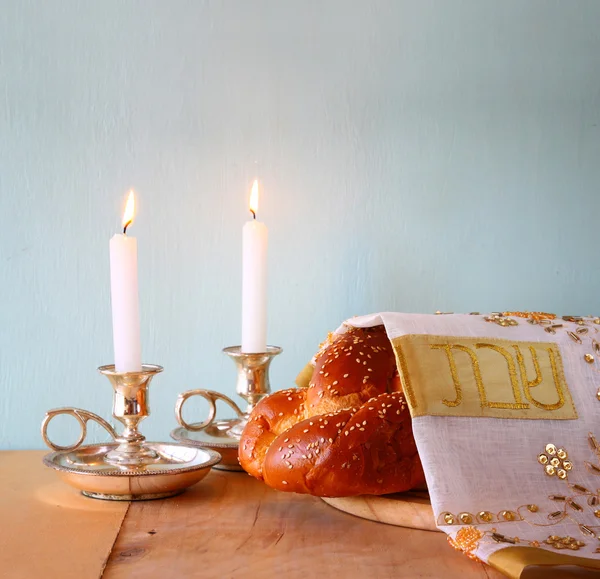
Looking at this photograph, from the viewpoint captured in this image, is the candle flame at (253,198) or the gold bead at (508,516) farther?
the candle flame at (253,198)

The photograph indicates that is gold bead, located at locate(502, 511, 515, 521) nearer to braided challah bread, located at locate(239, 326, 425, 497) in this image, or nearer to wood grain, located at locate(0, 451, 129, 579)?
braided challah bread, located at locate(239, 326, 425, 497)

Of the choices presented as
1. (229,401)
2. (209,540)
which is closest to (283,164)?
(229,401)

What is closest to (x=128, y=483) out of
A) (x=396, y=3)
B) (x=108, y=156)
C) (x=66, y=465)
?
(x=66, y=465)

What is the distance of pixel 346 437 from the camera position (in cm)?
71

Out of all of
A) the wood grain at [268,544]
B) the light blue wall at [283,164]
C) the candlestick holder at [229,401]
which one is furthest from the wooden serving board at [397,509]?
the light blue wall at [283,164]

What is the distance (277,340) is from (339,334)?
0.21m

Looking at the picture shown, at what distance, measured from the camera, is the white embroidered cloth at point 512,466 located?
0.65 meters

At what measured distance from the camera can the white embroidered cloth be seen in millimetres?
646

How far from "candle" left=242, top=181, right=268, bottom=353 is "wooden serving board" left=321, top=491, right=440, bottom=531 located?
A: 25 cm

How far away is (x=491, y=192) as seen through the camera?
1050mm

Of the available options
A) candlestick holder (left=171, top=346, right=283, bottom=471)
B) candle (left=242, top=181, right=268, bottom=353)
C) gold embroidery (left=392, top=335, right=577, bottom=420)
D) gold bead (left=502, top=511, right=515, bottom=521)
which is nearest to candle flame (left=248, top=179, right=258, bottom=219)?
candle (left=242, top=181, right=268, bottom=353)

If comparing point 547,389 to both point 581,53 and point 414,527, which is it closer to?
point 414,527

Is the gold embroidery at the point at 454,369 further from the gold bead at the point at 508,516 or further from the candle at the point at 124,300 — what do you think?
the candle at the point at 124,300

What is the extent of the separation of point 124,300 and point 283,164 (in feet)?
1.12
